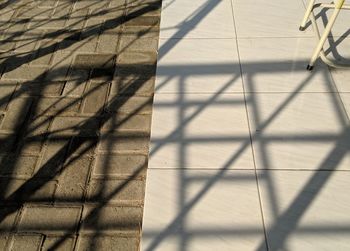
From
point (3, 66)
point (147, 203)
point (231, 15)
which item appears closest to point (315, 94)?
point (231, 15)

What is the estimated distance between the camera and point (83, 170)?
2168 millimetres

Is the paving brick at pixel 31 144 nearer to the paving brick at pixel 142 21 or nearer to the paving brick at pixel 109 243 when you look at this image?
the paving brick at pixel 109 243

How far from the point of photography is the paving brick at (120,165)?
7.08 ft

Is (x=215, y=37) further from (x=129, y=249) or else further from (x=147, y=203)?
(x=129, y=249)

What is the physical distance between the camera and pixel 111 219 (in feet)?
6.41

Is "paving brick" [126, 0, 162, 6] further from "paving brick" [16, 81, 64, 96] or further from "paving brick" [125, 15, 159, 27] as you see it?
"paving brick" [16, 81, 64, 96]

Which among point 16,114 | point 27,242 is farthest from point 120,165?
point 16,114

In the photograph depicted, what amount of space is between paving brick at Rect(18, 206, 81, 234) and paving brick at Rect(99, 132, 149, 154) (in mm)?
465

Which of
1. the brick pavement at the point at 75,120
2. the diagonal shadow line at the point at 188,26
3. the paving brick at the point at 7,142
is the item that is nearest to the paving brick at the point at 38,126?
the brick pavement at the point at 75,120

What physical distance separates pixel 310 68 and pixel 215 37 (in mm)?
881

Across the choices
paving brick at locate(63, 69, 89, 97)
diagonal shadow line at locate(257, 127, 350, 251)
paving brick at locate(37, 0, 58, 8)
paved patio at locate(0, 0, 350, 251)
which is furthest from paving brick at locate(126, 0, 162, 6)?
diagonal shadow line at locate(257, 127, 350, 251)

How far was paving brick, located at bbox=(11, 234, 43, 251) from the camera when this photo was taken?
1.86 m

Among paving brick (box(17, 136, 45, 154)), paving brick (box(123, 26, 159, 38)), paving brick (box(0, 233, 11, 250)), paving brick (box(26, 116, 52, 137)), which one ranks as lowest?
paving brick (box(0, 233, 11, 250))

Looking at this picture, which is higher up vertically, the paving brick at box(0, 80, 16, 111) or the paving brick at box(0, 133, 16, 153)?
the paving brick at box(0, 80, 16, 111)
